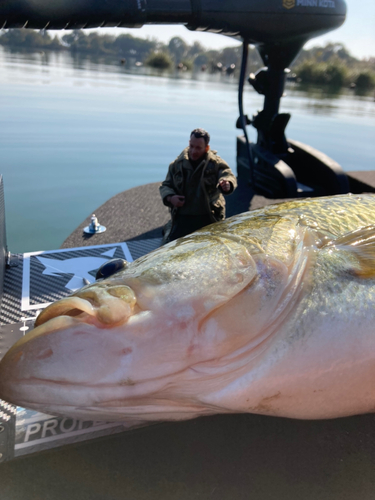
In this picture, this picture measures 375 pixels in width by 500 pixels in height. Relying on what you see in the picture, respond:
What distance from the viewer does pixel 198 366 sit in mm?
966

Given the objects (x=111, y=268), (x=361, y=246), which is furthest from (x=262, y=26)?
(x=111, y=268)

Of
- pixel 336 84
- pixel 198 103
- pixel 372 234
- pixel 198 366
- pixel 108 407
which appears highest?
pixel 336 84

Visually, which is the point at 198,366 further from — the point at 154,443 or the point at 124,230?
the point at 124,230

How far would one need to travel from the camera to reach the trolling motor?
2621mm

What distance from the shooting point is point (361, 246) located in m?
1.16

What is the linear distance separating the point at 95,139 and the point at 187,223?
24.5 feet

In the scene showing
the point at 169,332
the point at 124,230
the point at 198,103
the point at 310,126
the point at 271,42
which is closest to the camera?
the point at 169,332

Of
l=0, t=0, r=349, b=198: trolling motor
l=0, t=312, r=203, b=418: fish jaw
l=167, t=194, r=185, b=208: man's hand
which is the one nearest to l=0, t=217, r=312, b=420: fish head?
l=0, t=312, r=203, b=418: fish jaw

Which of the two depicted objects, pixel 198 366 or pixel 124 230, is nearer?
pixel 198 366

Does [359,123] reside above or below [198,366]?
above

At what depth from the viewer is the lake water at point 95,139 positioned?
235 inches

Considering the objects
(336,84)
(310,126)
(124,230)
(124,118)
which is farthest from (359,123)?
(336,84)

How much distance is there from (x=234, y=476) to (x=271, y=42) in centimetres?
440

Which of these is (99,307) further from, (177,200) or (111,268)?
(177,200)
